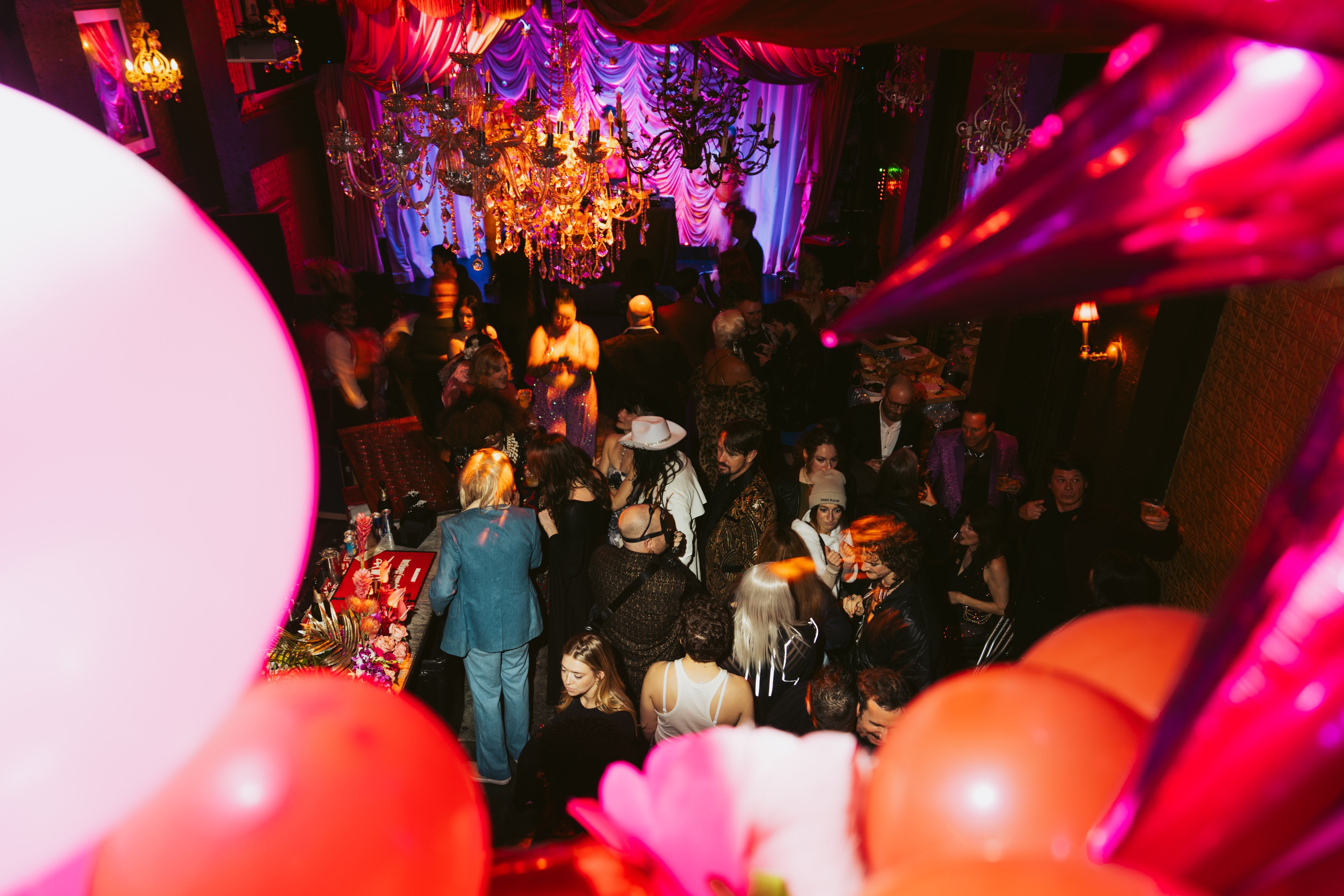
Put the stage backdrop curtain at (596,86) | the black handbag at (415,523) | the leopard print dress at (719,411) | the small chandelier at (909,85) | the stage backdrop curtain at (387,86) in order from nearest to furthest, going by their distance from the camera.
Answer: the black handbag at (415,523) → the leopard print dress at (719,411) → the small chandelier at (909,85) → the stage backdrop curtain at (387,86) → the stage backdrop curtain at (596,86)

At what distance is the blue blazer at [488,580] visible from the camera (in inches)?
123

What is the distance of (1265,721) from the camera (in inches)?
14.5

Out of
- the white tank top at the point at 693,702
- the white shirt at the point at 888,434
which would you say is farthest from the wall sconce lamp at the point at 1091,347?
the white tank top at the point at 693,702

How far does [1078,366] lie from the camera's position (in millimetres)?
4797

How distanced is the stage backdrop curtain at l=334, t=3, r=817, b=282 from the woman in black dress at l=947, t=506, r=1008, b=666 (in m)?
6.31

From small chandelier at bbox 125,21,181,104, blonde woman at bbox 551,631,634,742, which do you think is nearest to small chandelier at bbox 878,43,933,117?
blonde woman at bbox 551,631,634,742

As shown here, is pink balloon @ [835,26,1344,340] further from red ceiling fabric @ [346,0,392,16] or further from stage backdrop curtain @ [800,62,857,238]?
stage backdrop curtain @ [800,62,857,238]

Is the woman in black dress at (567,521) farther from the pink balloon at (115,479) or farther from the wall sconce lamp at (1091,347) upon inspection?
the pink balloon at (115,479)

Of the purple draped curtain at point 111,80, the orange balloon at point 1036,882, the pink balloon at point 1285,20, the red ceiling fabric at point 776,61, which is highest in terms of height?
the red ceiling fabric at point 776,61

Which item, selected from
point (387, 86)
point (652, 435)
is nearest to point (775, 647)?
point (652, 435)

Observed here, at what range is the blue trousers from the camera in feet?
11.0

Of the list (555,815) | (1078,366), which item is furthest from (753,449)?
(1078,366)

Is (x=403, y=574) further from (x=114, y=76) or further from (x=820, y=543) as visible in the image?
(x=114, y=76)

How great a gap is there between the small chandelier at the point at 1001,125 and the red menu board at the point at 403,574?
379 centimetres
